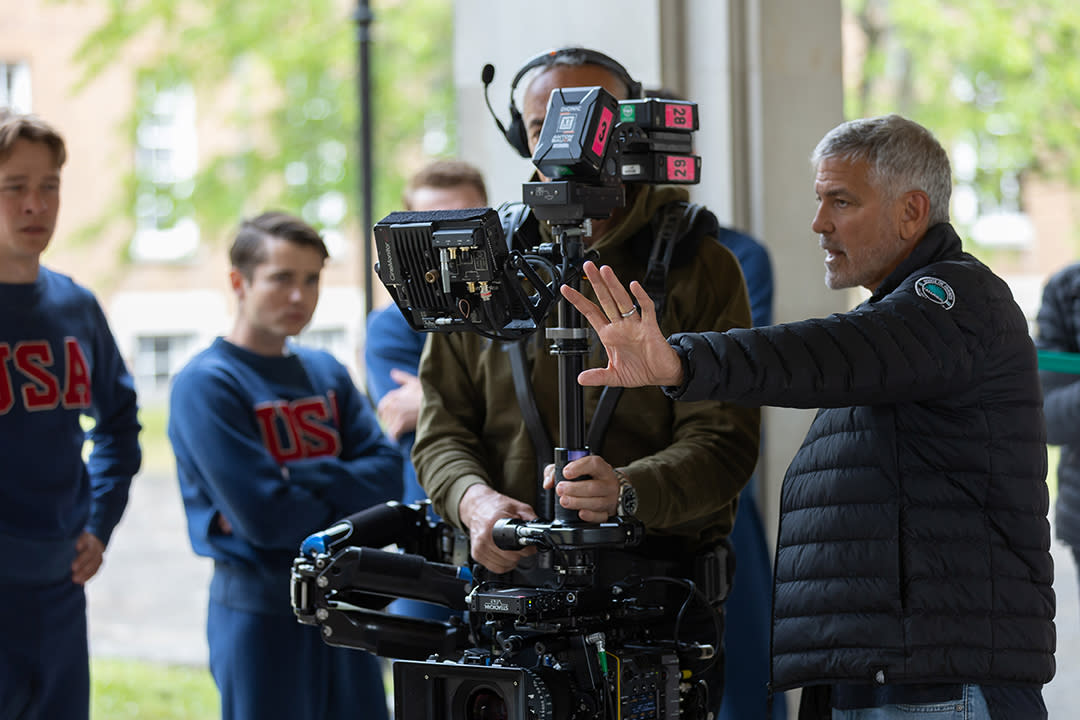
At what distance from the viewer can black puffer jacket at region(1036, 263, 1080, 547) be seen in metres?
3.58

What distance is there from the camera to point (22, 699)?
9.73 feet

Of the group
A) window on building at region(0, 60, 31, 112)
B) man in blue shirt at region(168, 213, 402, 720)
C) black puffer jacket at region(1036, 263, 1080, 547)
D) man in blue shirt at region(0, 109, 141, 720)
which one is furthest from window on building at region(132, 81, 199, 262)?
black puffer jacket at region(1036, 263, 1080, 547)

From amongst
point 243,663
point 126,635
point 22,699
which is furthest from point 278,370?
point 126,635

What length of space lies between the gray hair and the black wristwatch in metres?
0.63

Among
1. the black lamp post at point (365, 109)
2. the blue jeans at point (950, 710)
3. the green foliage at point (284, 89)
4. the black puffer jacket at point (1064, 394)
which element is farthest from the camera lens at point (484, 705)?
the green foliage at point (284, 89)

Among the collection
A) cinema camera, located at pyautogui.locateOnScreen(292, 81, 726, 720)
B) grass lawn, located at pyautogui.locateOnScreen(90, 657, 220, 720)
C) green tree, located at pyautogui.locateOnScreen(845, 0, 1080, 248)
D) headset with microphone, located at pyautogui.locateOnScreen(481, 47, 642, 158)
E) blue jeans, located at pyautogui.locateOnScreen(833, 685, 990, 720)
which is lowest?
grass lawn, located at pyautogui.locateOnScreen(90, 657, 220, 720)

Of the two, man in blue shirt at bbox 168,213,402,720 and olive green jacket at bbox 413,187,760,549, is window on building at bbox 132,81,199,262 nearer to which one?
man in blue shirt at bbox 168,213,402,720

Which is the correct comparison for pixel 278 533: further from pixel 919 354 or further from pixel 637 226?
pixel 919 354

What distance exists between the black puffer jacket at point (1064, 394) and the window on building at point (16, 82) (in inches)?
358

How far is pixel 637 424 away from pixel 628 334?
1.65ft

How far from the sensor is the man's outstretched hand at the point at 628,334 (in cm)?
192

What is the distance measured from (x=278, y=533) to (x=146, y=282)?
8571 millimetres

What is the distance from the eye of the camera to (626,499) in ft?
6.92

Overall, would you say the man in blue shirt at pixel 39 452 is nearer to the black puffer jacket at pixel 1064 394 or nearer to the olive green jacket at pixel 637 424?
the olive green jacket at pixel 637 424
